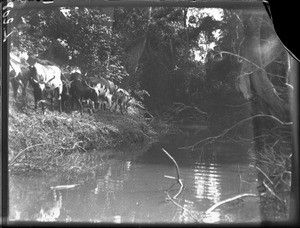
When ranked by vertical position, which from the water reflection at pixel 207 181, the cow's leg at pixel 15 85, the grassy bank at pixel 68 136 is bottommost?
the water reflection at pixel 207 181

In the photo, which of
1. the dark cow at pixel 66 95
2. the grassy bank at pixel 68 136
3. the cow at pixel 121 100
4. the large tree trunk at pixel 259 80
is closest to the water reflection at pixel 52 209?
the grassy bank at pixel 68 136

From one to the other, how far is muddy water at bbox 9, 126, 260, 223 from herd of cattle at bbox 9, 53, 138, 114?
0.31m

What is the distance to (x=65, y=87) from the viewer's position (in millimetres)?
2438

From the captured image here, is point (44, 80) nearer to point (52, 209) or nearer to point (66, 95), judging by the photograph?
point (66, 95)

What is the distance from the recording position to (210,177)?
2.38 metres

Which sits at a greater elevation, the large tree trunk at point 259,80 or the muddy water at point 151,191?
the large tree trunk at point 259,80

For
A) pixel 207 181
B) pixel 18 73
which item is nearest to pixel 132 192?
pixel 207 181

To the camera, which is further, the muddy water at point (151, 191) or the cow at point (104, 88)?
the cow at point (104, 88)

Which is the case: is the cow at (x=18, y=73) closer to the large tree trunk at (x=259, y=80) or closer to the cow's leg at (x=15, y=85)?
the cow's leg at (x=15, y=85)

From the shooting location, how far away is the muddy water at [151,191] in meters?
2.33

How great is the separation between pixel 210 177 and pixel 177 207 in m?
0.25

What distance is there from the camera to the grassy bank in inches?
93.7

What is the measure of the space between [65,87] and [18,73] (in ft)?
0.88

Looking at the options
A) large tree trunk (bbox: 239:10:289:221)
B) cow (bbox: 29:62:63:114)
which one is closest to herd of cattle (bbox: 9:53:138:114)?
cow (bbox: 29:62:63:114)
